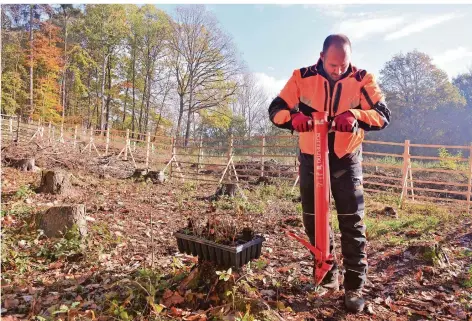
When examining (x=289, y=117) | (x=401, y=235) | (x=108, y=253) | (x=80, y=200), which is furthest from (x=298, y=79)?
(x=80, y=200)

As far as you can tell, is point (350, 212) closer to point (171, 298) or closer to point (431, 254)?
point (171, 298)

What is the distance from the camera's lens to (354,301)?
2.39m

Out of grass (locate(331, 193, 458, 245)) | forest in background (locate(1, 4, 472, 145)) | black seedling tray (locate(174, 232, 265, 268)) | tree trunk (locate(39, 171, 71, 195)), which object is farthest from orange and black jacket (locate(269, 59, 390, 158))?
forest in background (locate(1, 4, 472, 145))

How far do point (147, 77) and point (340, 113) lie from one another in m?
28.3

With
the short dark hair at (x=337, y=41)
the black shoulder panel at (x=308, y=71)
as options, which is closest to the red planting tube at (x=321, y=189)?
the black shoulder panel at (x=308, y=71)

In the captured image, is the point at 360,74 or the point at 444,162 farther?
the point at 444,162

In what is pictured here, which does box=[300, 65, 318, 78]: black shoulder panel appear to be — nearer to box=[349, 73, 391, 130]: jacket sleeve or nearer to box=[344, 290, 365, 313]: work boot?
box=[349, 73, 391, 130]: jacket sleeve

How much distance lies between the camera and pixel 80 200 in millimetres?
5809

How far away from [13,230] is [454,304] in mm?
4727

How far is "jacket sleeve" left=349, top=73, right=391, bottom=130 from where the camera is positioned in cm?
225

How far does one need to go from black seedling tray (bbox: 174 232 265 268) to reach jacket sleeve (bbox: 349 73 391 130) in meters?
1.18

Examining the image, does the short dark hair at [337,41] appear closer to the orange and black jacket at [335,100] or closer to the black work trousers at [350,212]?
the orange and black jacket at [335,100]

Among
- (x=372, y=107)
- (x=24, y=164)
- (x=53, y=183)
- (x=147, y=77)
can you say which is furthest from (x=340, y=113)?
(x=147, y=77)

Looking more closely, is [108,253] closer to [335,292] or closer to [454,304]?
[335,292]
